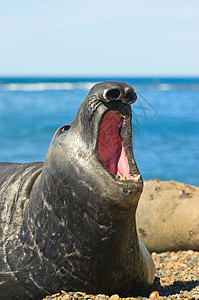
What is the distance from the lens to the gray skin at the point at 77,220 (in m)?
3.69

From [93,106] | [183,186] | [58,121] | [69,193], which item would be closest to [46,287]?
[69,193]

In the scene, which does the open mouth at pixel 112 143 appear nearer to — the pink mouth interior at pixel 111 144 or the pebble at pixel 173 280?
the pink mouth interior at pixel 111 144

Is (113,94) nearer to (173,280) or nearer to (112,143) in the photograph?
(112,143)

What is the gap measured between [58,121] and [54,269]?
25468mm

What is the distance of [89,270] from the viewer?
3.96 m

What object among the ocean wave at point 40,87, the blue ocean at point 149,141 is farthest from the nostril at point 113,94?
the ocean wave at point 40,87

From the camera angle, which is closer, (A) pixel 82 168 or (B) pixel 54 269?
(A) pixel 82 168

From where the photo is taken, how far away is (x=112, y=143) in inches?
155

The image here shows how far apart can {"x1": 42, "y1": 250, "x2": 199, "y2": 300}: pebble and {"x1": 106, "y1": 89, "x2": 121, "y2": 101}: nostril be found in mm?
1383

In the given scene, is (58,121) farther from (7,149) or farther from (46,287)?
(46,287)

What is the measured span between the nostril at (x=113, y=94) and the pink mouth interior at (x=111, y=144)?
0.20 meters

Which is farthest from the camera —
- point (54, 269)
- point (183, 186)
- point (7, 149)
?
point (7, 149)

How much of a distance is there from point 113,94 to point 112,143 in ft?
1.29

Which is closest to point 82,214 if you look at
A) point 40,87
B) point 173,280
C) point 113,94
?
point 113,94
